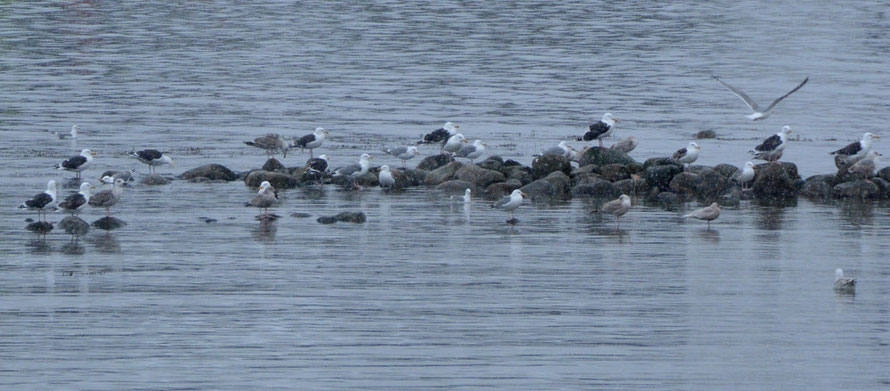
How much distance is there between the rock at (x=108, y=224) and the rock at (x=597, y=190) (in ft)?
27.8

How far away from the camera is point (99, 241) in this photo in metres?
22.2

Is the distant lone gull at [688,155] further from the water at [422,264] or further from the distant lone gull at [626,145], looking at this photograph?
the water at [422,264]

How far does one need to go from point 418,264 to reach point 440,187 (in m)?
7.62

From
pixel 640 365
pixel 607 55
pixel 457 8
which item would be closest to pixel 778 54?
pixel 607 55

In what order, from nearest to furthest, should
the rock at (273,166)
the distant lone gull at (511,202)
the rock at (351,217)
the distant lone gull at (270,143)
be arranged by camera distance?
the rock at (351,217)
the distant lone gull at (511,202)
the rock at (273,166)
the distant lone gull at (270,143)

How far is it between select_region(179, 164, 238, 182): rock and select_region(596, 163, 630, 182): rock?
23.5 ft

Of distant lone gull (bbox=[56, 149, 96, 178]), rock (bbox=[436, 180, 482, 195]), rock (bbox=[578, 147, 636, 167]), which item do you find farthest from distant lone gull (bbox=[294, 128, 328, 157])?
rock (bbox=[578, 147, 636, 167])

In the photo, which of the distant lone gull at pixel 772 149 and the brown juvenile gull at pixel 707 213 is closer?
the brown juvenile gull at pixel 707 213

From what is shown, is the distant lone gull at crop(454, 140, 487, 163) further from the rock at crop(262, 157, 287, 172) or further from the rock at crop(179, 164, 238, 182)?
the rock at crop(179, 164, 238, 182)

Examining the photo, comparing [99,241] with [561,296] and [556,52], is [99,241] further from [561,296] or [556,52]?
[556,52]

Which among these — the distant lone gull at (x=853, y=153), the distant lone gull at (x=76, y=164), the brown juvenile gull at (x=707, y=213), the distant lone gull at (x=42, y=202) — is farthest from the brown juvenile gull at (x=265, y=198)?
the distant lone gull at (x=853, y=153)

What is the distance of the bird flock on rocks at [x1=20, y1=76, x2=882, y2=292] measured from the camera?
2389cm

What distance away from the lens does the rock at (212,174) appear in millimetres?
29016

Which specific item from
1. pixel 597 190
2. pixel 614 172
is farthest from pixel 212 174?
pixel 614 172
